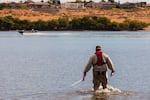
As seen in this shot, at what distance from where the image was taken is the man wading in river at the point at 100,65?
2455 cm

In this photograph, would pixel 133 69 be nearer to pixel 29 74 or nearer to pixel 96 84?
pixel 29 74

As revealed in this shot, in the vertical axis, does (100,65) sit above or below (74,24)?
above

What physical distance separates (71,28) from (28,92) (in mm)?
131329

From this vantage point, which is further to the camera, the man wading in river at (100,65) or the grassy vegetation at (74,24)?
the grassy vegetation at (74,24)

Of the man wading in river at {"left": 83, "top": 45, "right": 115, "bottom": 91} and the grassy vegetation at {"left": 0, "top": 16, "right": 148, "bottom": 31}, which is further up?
the man wading in river at {"left": 83, "top": 45, "right": 115, "bottom": 91}

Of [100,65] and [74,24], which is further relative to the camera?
[74,24]

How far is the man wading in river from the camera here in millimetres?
24547

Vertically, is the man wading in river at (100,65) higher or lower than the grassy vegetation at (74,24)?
higher

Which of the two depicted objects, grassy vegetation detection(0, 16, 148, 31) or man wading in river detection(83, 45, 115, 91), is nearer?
man wading in river detection(83, 45, 115, 91)

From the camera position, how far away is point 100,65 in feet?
81.1

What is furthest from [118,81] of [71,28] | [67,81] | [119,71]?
[71,28]

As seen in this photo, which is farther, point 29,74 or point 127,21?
point 127,21

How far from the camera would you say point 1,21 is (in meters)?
157

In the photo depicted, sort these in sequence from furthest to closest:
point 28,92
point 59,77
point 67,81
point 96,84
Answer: point 59,77 < point 67,81 < point 28,92 < point 96,84
